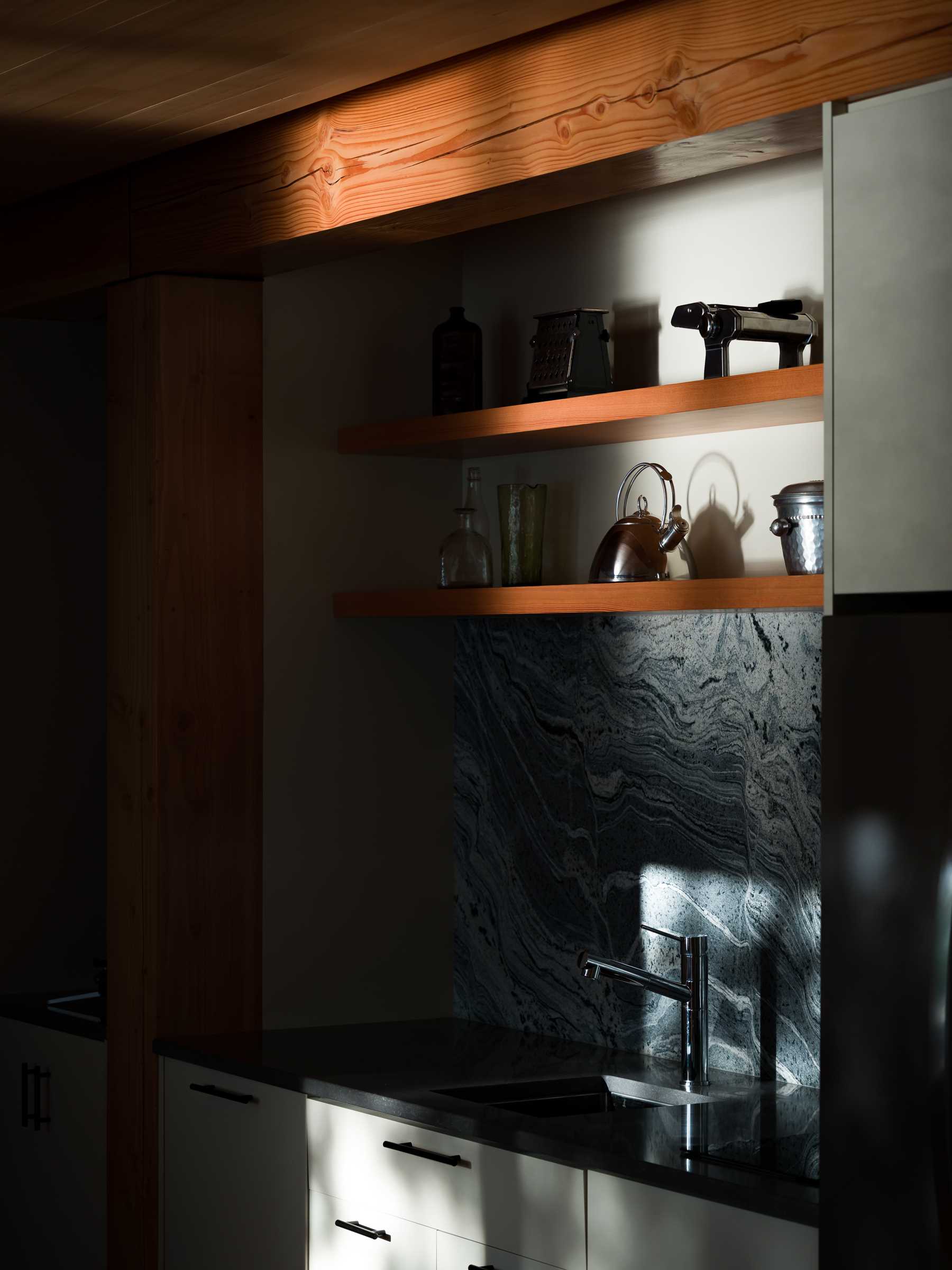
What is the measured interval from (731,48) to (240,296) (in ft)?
5.09

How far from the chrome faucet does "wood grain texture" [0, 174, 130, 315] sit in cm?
183

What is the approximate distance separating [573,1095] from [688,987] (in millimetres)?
301

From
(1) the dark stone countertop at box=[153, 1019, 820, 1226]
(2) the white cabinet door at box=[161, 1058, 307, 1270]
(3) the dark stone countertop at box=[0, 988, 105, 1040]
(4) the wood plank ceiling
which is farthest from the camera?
(3) the dark stone countertop at box=[0, 988, 105, 1040]

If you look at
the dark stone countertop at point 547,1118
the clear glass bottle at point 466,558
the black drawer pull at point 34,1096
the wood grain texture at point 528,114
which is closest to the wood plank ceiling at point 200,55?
the wood grain texture at point 528,114

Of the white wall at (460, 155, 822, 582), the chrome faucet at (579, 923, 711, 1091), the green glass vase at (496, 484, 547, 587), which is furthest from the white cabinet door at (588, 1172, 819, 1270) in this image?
the green glass vase at (496, 484, 547, 587)

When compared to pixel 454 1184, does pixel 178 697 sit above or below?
above

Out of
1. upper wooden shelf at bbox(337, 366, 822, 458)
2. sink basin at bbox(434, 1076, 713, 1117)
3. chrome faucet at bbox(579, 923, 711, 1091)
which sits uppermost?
upper wooden shelf at bbox(337, 366, 822, 458)

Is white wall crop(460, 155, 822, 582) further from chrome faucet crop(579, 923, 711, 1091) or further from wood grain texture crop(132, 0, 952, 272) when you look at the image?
Result: chrome faucet crop(579, 923, 711, 1091)

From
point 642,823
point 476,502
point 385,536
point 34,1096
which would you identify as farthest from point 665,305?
point 34,1096

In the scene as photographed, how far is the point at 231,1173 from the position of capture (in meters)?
3.45

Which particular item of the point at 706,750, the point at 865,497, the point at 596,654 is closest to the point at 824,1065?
the point at 865,497

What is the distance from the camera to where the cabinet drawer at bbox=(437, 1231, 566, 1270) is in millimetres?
2820

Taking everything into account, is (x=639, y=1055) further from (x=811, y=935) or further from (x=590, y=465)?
(x=590, y=465)

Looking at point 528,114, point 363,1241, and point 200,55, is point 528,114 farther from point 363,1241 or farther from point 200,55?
point 363,1241
